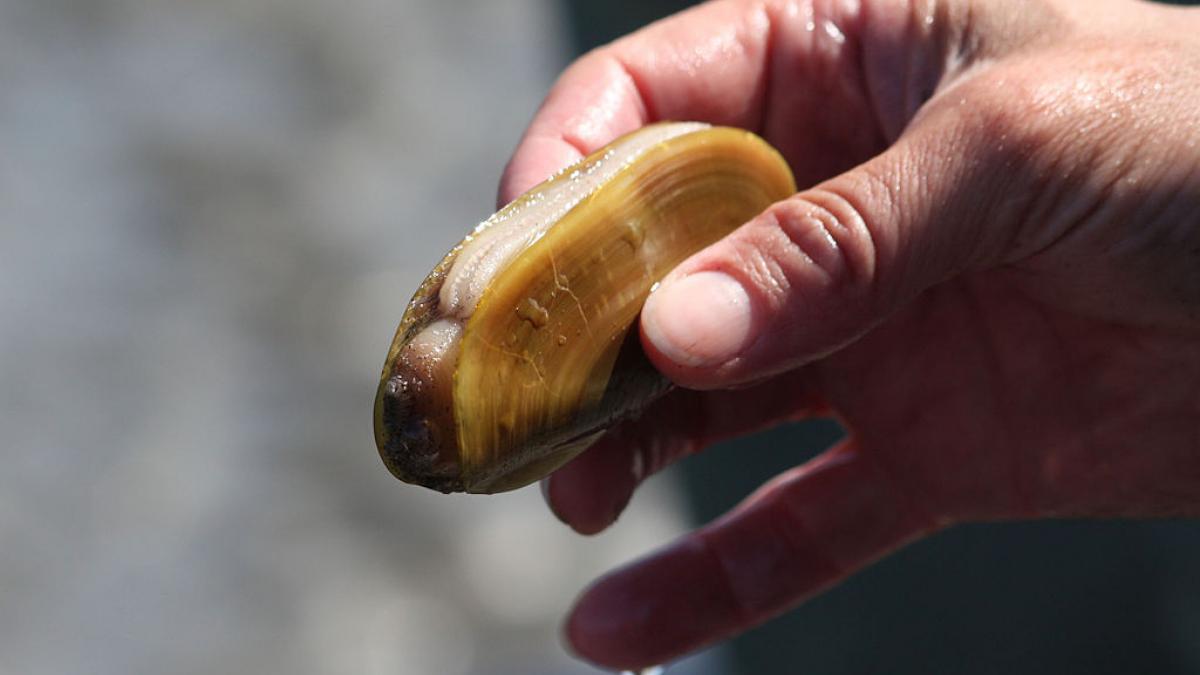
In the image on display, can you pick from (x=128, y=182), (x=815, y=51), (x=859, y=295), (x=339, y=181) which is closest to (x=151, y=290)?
(x=128, y=182)

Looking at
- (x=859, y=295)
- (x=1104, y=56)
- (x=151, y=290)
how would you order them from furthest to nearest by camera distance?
(x=151, y=290)
(x=1104, y=56)
(x=859, y=295)

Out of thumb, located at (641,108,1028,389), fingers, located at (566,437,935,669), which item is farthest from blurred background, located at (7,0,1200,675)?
thumb, located at (641,108,1028,389)

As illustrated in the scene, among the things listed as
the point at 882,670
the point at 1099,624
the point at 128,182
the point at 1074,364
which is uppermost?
the point at 128,182

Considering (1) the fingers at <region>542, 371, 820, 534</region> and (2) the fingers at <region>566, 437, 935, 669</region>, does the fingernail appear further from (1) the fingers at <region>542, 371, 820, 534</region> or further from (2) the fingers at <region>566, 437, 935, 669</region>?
(2) the fingers at <region>566, 437, 935, 669</region>

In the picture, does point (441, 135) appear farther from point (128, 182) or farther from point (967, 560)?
point (967, 560)

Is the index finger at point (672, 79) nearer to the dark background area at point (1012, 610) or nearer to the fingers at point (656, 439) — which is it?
the fingers at point (656, 439)

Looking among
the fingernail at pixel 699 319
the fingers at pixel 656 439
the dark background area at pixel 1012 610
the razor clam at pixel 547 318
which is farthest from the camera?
the dark background area at pixel 1012 610

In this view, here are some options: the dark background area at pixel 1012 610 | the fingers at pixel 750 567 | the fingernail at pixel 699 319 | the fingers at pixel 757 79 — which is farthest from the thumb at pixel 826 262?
the dark background area at pixel 1012 610
